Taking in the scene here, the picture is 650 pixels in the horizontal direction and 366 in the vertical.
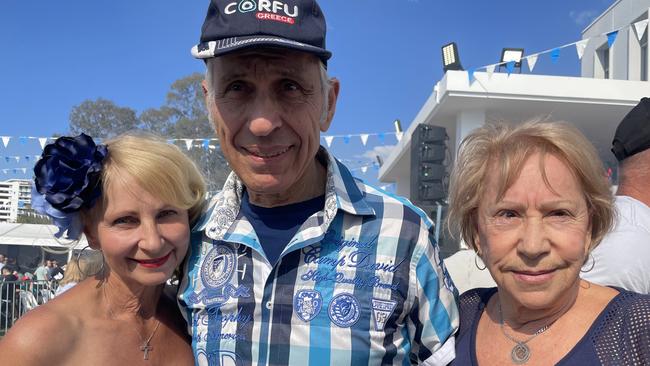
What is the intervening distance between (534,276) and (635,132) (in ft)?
4.66

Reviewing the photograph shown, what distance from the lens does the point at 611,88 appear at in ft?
32.2

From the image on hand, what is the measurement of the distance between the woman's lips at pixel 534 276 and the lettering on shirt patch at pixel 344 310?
0.50 m

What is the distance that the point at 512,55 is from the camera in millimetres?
9555

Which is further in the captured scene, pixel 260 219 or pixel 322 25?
pixel 260 219

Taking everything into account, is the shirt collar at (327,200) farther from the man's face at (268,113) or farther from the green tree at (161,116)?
the green tree at (161,116)

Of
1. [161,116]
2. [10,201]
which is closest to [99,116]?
[161,116]

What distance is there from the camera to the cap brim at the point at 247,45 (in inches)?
63.7

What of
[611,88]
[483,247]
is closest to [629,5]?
[611,88]

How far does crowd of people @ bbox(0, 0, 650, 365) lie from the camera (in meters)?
1.61

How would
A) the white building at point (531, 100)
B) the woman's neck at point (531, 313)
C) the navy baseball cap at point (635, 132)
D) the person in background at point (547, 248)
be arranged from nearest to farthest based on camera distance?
the person in background at point (547, 248), the woman's neck at point (531, 313), the navy baseball cap at point (635, 132), the white building at point (531, 100)

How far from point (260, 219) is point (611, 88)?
9678 millimetres

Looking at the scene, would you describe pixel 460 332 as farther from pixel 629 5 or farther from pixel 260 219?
pixel 629 5

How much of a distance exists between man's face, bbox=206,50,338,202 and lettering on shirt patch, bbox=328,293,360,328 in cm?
40

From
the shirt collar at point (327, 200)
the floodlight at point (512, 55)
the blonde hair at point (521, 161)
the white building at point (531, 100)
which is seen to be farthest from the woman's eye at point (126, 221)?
the floodlight at point (512, 55)
